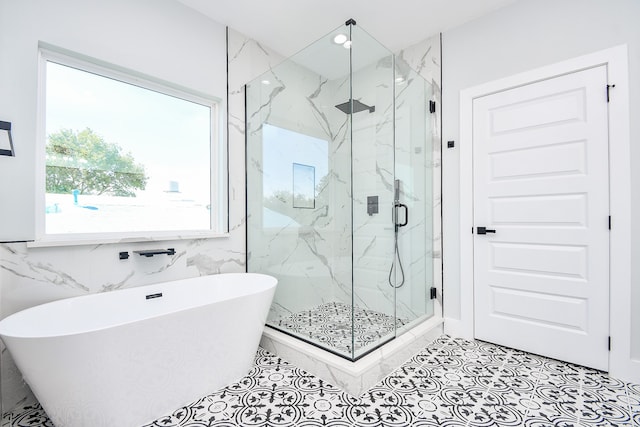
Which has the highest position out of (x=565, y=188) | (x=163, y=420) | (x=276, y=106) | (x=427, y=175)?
(x=276, y=106)

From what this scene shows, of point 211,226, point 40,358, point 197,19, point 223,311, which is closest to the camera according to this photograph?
point 40,358

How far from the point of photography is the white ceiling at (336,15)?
7.51 feet

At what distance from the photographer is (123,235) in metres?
2.04

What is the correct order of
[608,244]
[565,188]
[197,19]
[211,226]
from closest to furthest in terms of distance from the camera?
[608,244], [565,188], [197,19], [211,226]

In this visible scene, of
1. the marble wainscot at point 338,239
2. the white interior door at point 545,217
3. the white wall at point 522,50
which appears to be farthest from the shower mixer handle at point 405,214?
the white interior door at point 545,217

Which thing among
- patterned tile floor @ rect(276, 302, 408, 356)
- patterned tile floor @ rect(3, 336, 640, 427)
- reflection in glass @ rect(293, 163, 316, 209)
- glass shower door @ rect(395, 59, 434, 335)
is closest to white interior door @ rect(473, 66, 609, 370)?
patterned tile floor @ rect(3, 336, 640, 427)

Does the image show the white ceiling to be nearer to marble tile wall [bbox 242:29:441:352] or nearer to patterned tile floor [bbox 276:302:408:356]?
marble tile wall [bbox 242:29:441:352]

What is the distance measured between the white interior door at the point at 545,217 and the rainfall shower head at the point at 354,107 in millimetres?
978

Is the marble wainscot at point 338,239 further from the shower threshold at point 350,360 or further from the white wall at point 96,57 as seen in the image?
the white wall at point 96,57

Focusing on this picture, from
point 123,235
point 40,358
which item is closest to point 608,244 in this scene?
point 40,358

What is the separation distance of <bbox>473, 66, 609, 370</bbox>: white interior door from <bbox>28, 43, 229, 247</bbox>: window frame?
7.25 feet

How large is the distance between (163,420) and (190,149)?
1.94 meters

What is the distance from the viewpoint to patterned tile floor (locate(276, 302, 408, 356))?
198cm

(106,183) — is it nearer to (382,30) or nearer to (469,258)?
(382,30)
